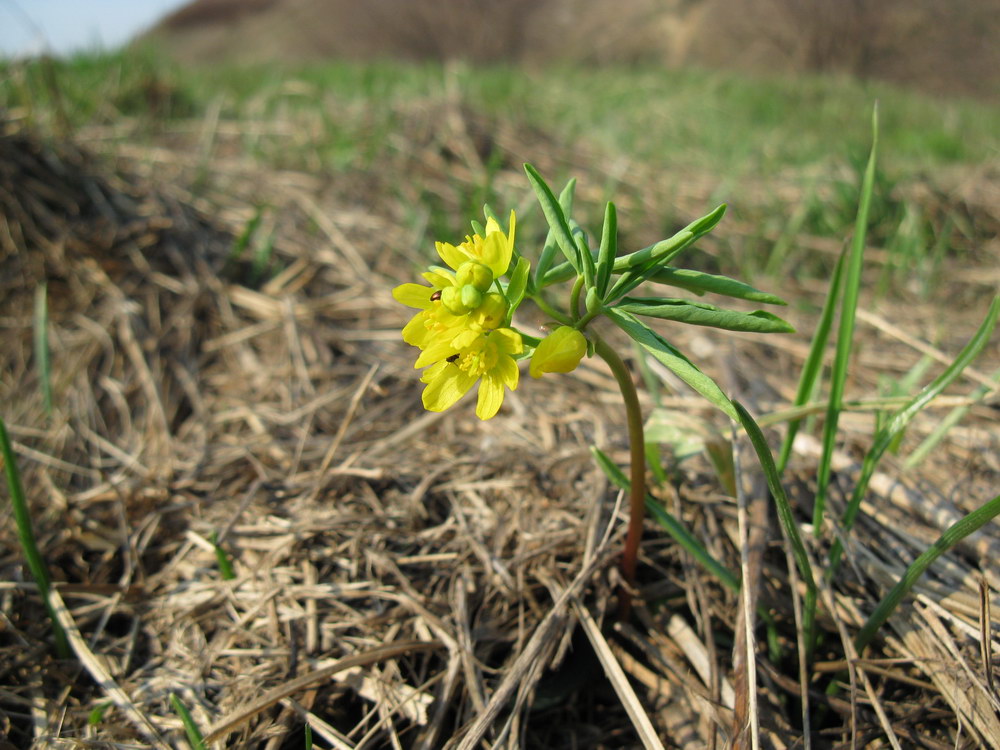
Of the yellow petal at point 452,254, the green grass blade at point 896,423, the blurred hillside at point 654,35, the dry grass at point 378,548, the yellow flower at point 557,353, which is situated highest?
the blurred hillside at point 654,35

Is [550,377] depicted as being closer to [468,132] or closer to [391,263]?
[391,263]

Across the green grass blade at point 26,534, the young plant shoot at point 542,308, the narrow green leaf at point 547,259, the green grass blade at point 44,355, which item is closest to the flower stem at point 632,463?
the young plant shoot at point 542,308

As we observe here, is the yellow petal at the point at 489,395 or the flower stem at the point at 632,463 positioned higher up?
the yellow petal at the point at 489,395

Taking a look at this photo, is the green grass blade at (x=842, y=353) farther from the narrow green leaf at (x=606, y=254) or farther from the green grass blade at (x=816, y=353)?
the narrow green leaf at (x=606, y=254)

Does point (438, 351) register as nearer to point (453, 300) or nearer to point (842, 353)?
point (453, 300)

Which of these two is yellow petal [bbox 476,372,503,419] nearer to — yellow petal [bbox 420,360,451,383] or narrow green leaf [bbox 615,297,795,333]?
yellow petal [bbox 420,360,451,383]

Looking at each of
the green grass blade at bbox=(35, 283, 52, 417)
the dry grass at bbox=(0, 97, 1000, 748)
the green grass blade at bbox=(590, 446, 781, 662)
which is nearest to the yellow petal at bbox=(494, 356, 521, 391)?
the green grass blade at bbox=(590, 446, 781, 662)

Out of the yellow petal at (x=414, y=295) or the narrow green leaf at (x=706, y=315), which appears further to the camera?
the yellow petal at (x=414, y=295)

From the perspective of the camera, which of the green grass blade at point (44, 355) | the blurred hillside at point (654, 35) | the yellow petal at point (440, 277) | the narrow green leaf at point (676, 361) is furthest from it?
the blurred hillside at point (654, 35)

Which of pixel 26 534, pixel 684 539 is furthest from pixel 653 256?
pixel 26 534
